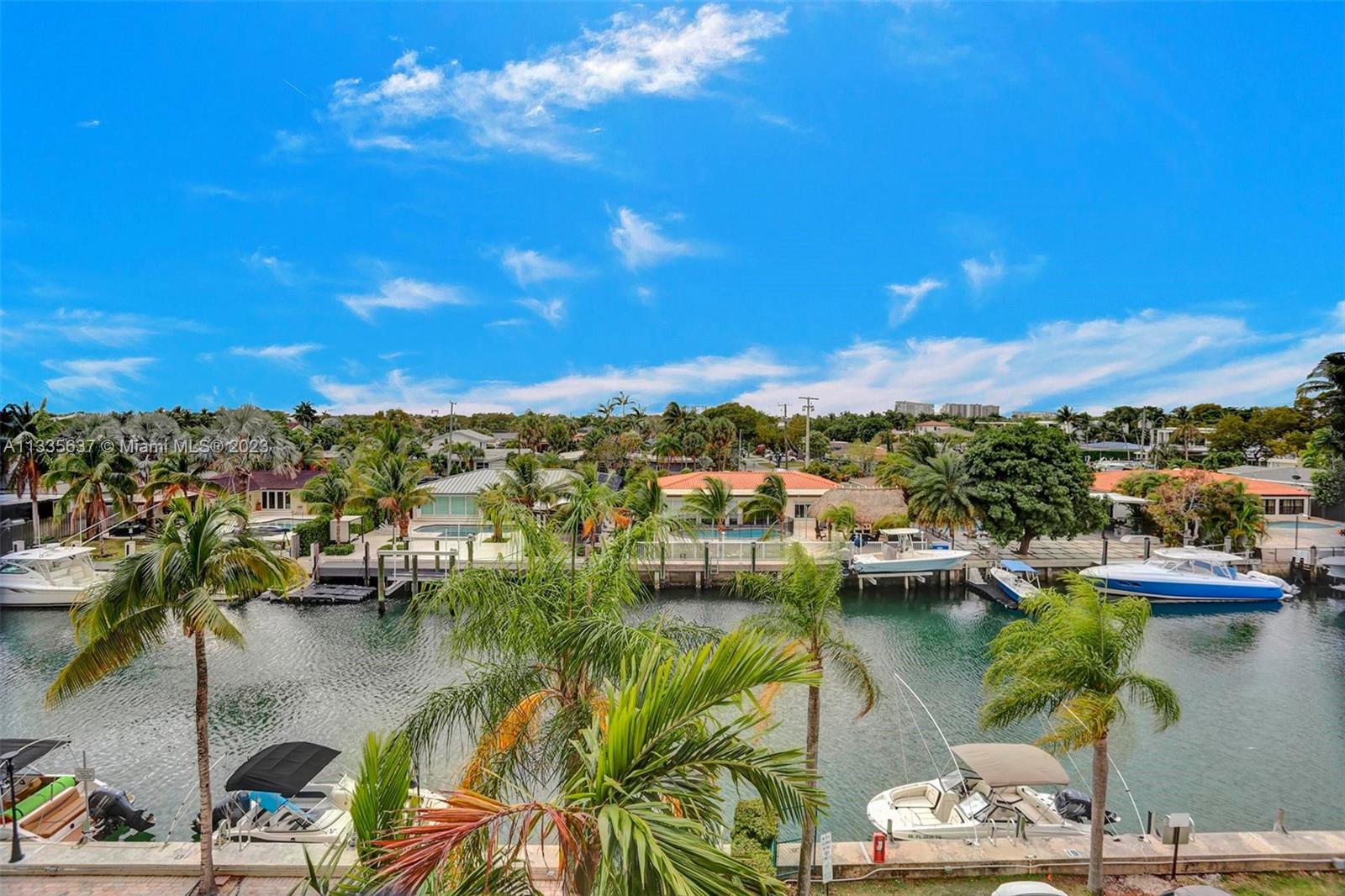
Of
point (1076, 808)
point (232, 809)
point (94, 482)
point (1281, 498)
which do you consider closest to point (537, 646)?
point (232, 809)

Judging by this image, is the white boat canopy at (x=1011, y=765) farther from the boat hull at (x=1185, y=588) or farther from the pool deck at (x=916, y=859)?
the boat hull at (x=1185, y=588)

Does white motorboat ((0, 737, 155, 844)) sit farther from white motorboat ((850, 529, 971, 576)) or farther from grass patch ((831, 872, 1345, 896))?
white motorboat ((850, 529, 971, 576))

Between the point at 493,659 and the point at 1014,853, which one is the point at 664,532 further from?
the point at 1014,853

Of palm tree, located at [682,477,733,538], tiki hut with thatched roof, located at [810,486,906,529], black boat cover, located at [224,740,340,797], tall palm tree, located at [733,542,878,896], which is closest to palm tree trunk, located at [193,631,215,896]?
black boat cover, located at [224,740,340,797]

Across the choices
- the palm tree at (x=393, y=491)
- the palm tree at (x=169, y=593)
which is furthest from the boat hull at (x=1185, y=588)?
the palm tree at (x=393, y=491)

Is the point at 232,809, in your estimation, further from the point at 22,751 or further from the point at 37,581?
the point at 37,581

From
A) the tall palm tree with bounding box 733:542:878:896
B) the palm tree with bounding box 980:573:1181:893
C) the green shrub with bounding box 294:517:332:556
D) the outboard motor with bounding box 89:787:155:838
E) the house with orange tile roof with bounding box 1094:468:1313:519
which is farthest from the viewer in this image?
the house with orange tile roof with bounding box 1094:468:1313:519
